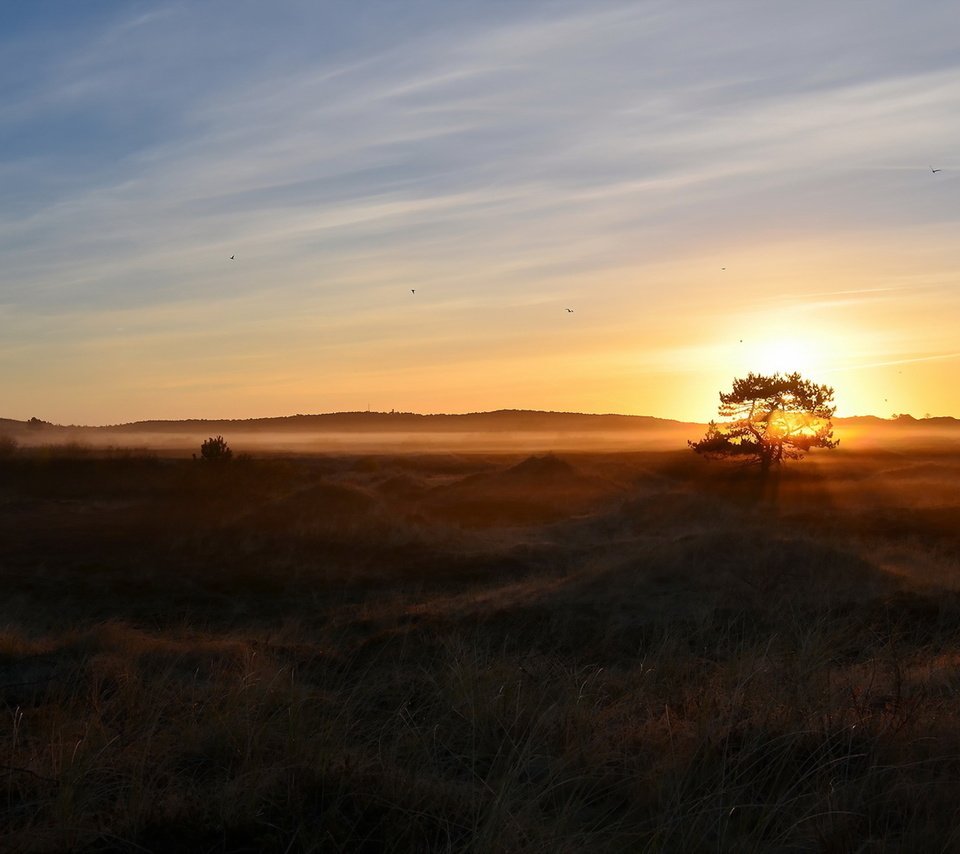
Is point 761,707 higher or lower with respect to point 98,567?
higher

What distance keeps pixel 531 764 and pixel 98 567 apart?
893 inches

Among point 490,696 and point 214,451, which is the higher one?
point 214,451

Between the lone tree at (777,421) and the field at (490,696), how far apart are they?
760 inches

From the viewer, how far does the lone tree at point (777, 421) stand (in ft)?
157

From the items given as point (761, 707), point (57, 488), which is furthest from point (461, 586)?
point (57, 488)

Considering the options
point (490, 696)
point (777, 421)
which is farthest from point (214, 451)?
point (490, 696)

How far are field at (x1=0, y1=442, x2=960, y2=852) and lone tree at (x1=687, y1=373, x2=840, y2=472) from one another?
19.3 m

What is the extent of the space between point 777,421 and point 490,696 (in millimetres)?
44447

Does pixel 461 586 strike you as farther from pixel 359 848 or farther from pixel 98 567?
pixel 359 848

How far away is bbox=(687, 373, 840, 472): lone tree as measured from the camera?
4775 centimetres

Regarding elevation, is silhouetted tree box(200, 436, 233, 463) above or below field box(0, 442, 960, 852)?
above

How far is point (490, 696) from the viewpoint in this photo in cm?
646

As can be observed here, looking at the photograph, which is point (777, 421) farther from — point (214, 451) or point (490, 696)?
point (490, 696)

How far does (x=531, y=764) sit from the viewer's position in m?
5.32
